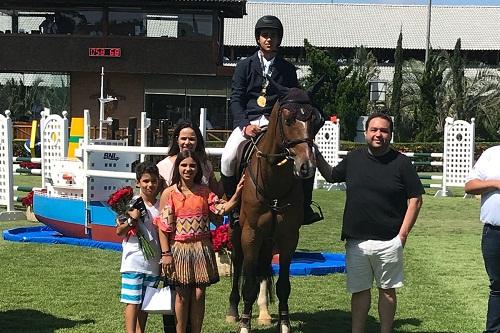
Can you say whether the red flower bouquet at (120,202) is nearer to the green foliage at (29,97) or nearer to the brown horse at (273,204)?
the brown horse at (273,204)

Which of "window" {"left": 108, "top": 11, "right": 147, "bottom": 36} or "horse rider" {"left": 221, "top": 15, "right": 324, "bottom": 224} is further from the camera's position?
"window" {"left": 108, "top": 11, "right": 147, "bottom": 36}

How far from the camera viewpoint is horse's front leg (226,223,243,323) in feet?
22.2

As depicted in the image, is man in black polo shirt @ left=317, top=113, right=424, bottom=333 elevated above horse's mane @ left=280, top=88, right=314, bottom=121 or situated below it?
below

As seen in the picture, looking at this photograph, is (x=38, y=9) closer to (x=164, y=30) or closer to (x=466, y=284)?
(x=164, y=30)

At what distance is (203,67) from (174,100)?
8.39 ft

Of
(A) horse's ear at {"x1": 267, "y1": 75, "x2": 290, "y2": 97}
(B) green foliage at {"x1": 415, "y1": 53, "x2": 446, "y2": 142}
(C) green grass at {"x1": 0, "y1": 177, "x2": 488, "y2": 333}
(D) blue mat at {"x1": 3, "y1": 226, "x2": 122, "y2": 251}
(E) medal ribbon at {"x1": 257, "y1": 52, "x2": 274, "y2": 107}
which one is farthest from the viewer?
(B) green foliage at {"x1": 415, "y1": 53, "x2": 446, "y2": 142}

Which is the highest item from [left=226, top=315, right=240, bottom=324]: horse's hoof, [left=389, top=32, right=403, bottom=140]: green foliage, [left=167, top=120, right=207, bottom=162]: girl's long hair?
[left=389, top=32, right=403, bottom=140]: green foliage

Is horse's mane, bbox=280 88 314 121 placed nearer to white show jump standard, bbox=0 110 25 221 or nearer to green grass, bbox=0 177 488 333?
green grass, bbox=0 177 488 333

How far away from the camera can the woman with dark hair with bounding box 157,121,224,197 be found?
19.9 ft

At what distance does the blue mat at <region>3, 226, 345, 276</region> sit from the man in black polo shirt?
327 cm

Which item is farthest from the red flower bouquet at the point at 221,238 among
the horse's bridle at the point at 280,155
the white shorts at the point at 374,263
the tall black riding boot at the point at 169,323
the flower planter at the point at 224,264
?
the white shorts at the point at 374,263

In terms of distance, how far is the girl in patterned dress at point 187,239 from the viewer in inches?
221

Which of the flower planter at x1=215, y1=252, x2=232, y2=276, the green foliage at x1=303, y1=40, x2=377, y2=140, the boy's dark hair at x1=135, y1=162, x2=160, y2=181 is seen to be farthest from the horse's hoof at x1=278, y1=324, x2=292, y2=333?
the green foliage at x1=303, y1=40, x2=377, y2=140

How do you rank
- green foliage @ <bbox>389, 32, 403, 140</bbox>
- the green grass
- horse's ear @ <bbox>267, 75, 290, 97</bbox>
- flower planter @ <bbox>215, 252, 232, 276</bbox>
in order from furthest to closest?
green foliage @ <bbox>389, 32, 403, 140</bbox> < flower planter @ <bbox>215, 252, 232, 276</bbox> < the green grass < horse's ear @ <bbox>267, 75, 290, 97</bbox>
